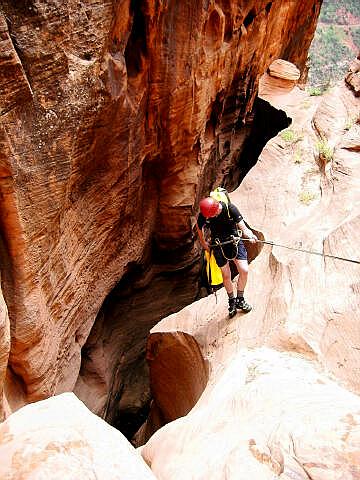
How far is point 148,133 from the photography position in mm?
8086

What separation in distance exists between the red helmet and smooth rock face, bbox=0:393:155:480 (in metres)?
2.41

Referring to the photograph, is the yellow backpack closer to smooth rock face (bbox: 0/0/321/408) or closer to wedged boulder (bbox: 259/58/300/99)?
smooth rock face (bbox: 0/0/321/408)

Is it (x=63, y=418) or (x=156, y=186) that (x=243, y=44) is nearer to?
(x=156, y=186)

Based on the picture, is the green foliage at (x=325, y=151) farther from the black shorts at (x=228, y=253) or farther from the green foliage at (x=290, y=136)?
the black shorts at (x=228, y=253)

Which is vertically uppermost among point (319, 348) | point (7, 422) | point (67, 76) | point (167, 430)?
point (67, 76)

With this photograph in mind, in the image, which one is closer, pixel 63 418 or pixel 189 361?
pixel 63 418

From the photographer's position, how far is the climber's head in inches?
201

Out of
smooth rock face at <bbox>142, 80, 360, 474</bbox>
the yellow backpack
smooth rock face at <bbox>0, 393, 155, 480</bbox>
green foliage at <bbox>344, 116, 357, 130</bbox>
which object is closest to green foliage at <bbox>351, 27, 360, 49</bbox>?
smooth rock face at <bbox>142, 80, 360, 474</bbox>

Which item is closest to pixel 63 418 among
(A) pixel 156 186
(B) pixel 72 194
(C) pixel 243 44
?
(B) pixel 72 194

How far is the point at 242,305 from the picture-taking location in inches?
226

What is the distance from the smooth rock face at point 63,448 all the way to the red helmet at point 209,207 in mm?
2414

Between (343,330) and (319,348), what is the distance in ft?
1.33

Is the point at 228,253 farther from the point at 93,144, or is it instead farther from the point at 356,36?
the point at 356,36

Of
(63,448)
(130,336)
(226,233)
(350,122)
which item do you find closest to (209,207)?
(226,233)
